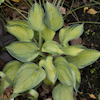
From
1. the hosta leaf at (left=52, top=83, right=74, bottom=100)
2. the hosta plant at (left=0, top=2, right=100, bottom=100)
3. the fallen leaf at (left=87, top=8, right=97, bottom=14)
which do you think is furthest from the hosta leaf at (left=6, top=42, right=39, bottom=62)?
the fallen leaf at (left=87, top=8, right=97, bottom=14)

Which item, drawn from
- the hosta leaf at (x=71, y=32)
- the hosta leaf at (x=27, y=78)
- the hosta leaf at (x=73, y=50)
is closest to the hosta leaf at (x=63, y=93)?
the hosta leaf at (x=27, y=78)

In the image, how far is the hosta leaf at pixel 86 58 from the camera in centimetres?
94

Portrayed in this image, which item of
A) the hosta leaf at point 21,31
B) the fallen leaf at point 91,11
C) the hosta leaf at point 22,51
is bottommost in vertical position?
the fallen leaf at point 91,11

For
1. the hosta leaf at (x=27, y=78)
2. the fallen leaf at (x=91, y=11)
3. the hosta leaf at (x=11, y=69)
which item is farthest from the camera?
the fallen leaf at (x=91, y=11)

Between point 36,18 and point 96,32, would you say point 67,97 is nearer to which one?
point 36,18

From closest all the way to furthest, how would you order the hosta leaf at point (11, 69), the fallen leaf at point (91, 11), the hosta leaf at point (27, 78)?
1. the hosta leaf at point (27, 78)
2. the hosta leaf at point (11, 69)
3. the fallen leaf at point (91, 11)

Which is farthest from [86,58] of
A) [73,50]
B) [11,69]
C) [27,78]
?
[11,69]

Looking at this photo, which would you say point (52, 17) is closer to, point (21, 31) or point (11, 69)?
point (21, 31)

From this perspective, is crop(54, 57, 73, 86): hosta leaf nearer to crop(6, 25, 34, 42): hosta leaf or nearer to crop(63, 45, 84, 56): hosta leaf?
crop(63, 45, 84, 56): hosta leaf

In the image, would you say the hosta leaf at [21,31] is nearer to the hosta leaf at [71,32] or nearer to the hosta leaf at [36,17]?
the hosta leaf at [36,17]

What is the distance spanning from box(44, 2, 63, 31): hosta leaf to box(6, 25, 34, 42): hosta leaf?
17cm

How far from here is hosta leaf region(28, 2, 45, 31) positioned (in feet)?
2.82

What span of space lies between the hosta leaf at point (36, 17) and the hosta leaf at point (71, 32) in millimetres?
201

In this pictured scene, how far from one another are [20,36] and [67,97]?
693 millimetres
